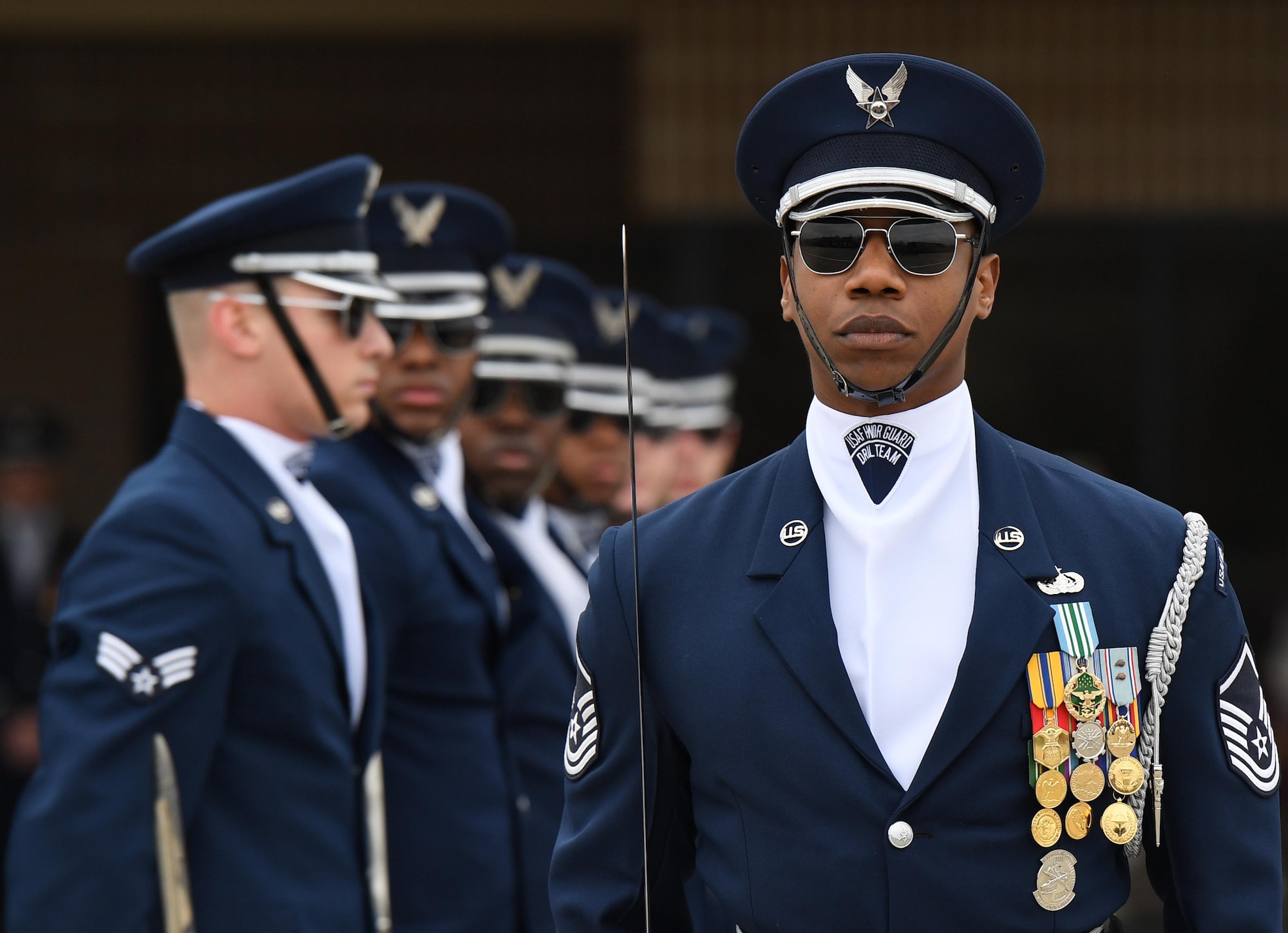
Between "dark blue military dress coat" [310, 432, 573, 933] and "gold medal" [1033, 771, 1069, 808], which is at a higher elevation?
"gold medal" [1033, 771, 1069, 808]

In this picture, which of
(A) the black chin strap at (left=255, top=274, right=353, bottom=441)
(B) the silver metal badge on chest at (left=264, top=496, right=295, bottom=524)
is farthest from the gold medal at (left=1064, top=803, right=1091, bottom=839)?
(A) the black chin strap at (left=255, top=274, right=353, bottom=441)

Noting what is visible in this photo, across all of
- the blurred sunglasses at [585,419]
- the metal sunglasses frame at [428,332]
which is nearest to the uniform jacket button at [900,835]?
the metal sunglasses frame at [428,332]

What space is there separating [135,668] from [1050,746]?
126cm

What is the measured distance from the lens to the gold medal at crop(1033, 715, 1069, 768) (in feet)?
6.30

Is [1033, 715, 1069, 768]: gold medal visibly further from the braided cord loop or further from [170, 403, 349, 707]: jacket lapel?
[170, 403, 349, 707]: jacket lapel

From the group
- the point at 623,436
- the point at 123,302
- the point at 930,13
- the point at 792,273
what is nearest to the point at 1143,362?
the point at 930,13

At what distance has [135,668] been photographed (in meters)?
2.50

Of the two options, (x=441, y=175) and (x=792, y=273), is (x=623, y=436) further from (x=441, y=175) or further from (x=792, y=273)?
(x=441, y=175)

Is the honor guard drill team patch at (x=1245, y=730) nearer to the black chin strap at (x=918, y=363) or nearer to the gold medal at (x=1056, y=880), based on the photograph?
the gold medal at (x=1056, y=880)

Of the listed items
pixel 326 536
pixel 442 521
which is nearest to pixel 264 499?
pixel 326 536

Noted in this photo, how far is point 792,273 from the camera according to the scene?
6.76ft

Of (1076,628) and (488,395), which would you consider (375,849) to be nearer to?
(1076,628)

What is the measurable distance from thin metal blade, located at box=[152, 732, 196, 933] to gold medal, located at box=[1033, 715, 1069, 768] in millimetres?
1234

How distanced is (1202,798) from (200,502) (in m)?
1.51
